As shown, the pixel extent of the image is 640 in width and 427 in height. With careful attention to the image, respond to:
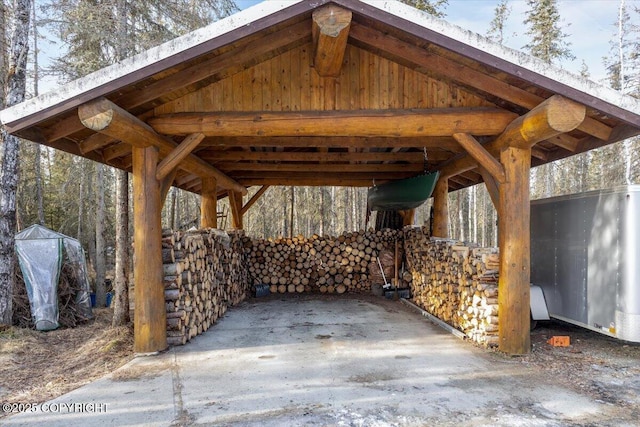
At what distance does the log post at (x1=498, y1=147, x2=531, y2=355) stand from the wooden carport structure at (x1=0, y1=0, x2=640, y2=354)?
0.01 m

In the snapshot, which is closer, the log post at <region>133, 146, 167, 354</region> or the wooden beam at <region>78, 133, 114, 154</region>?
the log post at <region>133, 146, 167, 354</region>

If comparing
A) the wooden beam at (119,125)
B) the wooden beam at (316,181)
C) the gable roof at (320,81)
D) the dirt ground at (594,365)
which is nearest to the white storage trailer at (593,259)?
the dirt ground at (594,365)

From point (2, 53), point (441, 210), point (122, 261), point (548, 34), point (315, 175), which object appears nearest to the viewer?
point (122, 261)

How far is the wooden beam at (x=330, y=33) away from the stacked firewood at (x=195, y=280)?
296 centimetres

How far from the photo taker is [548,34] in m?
16.7

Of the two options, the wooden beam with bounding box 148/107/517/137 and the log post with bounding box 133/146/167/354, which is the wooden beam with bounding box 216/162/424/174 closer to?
the wooden beam with bounding box 148/107/517/137

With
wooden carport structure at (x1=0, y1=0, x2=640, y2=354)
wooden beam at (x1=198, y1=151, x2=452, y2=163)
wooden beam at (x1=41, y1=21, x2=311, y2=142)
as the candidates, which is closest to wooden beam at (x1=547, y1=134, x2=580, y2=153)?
wooden carport structure at (x1=0, y1=0, x2=640, y2=354)

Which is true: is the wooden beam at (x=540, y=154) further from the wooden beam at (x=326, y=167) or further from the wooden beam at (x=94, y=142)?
the wooden beam at (x=94, y=142)

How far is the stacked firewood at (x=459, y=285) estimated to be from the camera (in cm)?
490

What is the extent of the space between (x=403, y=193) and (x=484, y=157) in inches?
138

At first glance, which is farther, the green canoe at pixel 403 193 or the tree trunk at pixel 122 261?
the green canoe at pixel 403 193

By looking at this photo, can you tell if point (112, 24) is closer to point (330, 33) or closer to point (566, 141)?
point (330, 33)

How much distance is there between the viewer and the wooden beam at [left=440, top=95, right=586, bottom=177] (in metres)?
3.92

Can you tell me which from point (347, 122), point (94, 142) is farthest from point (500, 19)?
point (94, 142)
